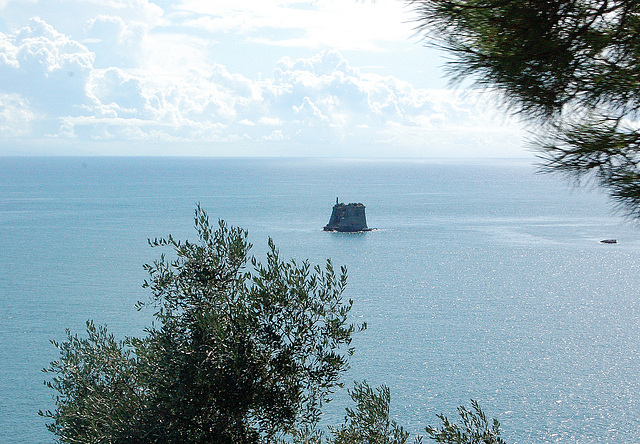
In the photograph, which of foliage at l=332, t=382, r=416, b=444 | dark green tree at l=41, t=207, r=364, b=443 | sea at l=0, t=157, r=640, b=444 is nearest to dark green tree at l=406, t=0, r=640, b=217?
sea at l=0, t=157, r=640, b=444

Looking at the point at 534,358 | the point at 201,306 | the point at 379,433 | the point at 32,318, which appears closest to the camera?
the point at 201,306

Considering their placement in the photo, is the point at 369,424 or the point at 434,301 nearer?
the point at 369,424

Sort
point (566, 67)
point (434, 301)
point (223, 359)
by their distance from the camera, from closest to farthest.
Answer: point (566, 67) < point (223, 359) < point (434, 301)

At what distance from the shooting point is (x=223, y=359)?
941 cm

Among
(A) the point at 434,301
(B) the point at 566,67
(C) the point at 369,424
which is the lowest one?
(A) the point at 434,301

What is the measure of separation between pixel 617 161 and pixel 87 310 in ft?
170

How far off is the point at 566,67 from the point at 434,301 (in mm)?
53390

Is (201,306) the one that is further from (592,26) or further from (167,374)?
→ (592,26)

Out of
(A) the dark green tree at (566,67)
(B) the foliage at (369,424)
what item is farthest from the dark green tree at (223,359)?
(A) the dark green tree at (566,67)

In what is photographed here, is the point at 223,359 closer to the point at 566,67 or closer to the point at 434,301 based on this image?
the point at 566,67

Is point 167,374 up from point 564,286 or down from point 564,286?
up

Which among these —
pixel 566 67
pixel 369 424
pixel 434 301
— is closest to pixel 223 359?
pixel 369 424

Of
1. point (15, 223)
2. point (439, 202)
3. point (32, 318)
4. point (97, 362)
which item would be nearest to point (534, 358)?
point (97, 362)

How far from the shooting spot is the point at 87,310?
51.7 meters
